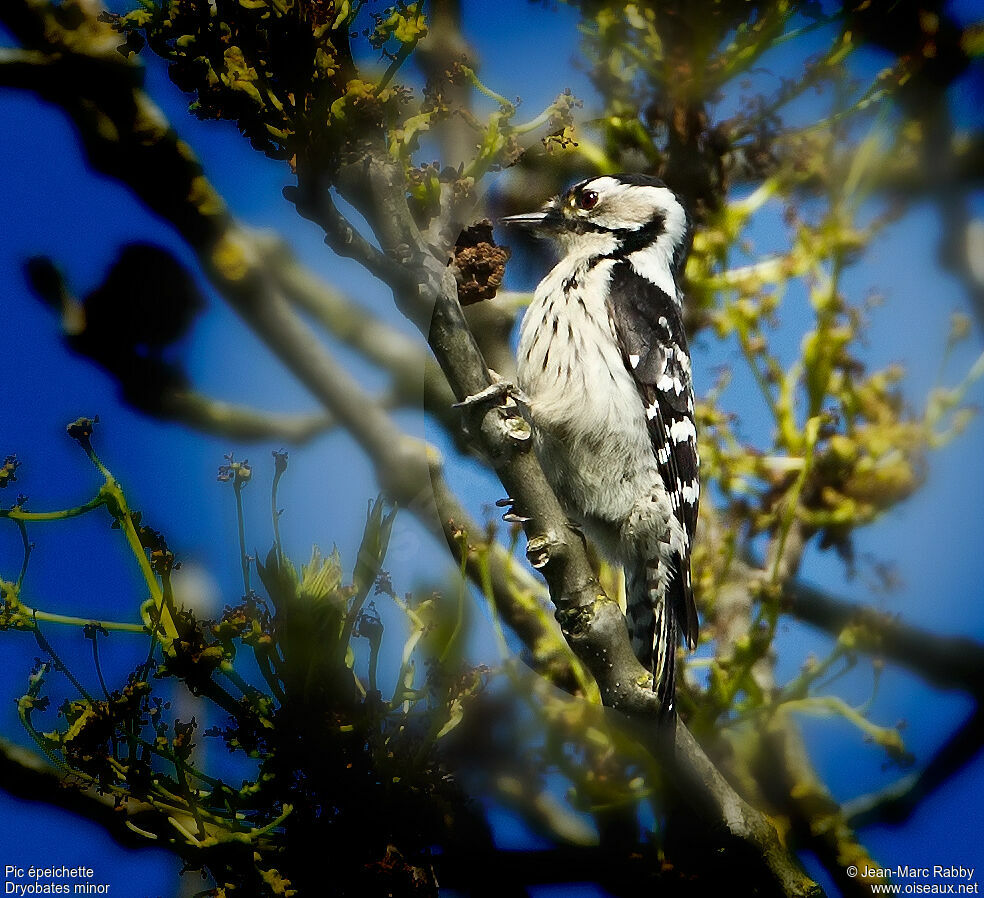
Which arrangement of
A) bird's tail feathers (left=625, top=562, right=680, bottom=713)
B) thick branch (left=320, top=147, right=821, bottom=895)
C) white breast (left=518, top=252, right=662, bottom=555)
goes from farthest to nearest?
white breast (left=518, top=252, right=662, bottom=555), bird's tail feathers (left=625, top=562, right=680, bottom=713), thick branch (left=320, top=147, right=821, bottom=895)

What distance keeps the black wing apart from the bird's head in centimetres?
7

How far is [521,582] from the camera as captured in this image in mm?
1131

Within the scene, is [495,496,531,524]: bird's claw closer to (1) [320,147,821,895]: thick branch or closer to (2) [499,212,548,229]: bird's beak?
(1) [320,147,821,895]: thick branch

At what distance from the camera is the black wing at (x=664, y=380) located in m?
1.18

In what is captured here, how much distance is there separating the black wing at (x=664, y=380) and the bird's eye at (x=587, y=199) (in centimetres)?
11

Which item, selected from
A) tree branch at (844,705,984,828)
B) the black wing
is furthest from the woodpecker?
tree branch at (844,705,984,828)

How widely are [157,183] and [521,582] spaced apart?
675 mm

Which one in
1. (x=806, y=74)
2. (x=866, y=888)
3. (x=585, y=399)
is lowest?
(x=866, y=888)

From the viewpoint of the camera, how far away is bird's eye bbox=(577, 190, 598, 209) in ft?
3.92

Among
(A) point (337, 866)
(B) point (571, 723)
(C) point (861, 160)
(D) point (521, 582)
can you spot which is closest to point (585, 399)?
(D) point (521, 582)

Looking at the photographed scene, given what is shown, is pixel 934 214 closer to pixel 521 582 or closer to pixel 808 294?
pixel 808 294

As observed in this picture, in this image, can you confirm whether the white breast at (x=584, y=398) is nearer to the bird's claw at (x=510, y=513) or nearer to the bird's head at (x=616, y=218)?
the bird's head at (x=616, y=218)

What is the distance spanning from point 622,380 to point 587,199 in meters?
0.23

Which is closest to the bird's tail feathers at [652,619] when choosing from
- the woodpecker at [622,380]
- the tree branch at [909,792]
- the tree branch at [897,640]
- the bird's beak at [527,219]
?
the woodpecker at [622,380]
